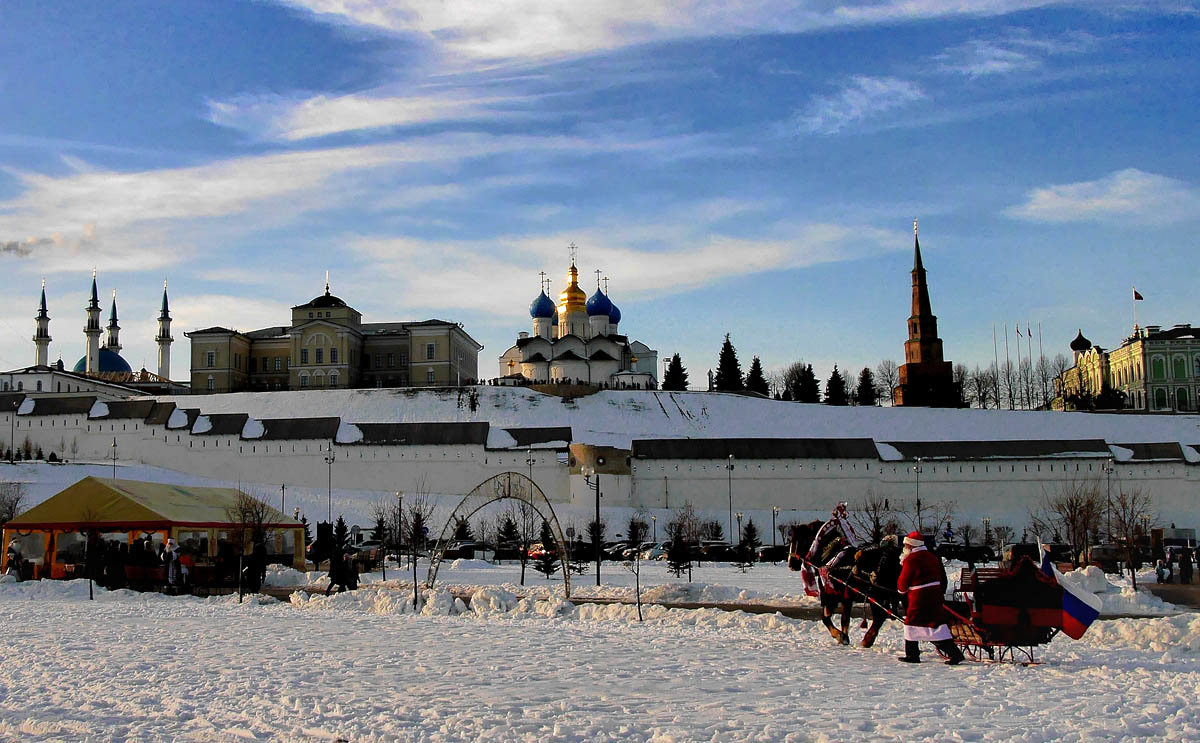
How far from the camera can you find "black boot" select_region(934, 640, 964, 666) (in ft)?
29.1

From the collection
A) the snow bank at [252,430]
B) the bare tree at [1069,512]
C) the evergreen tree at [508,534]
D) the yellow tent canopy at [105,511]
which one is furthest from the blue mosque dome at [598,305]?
the yellow tent canopy at [105,511]

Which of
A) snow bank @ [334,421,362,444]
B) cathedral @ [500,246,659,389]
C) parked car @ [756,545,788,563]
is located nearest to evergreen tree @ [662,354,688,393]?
cathedral @ [500,246,659,389]

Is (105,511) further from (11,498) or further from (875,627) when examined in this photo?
(11,498)

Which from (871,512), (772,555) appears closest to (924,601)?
(772,555)

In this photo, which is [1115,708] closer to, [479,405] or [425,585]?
[425,585]

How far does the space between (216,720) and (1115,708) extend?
18.2 ft

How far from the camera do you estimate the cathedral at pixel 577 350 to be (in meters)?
69.4

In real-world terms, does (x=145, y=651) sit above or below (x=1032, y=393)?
below

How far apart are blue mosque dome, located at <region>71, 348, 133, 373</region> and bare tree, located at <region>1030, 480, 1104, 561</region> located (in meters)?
66.4

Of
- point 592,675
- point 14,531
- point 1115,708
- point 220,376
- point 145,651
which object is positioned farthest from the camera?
point 220,376

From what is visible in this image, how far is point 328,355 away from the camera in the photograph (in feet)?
231

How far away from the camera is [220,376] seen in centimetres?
7156

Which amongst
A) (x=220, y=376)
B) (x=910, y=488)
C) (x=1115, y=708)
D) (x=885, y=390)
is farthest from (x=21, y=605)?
(x=885, y=390)

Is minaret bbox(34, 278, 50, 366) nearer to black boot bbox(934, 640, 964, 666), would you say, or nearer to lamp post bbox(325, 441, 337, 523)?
lamp post bbox(325, 441, 337, 523)
